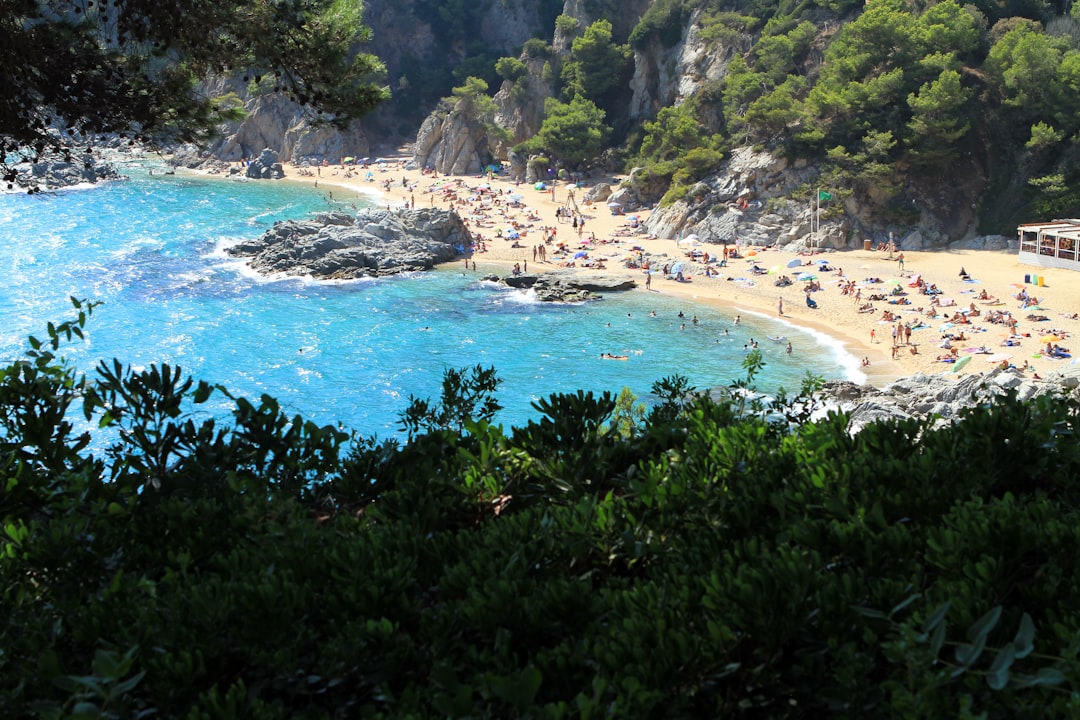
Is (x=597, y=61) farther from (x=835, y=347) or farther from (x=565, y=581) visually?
(x=565, y=581)

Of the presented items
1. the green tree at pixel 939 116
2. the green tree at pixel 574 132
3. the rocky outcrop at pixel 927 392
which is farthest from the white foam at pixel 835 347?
the green tree at pixel 574 132

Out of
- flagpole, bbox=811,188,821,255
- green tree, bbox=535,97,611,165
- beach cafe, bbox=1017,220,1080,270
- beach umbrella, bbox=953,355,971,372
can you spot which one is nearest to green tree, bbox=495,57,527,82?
green tree, bbox=535,97,611,165

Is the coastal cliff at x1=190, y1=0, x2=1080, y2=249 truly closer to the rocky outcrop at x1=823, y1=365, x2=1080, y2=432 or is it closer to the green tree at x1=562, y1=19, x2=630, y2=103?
the green tree at x1=562, y1=19, x2=630, y2=103

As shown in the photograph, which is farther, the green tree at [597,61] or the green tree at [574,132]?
the green tree at [597,61]

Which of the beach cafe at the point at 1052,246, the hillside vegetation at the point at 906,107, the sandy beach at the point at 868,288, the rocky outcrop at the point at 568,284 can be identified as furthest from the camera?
the hillside vegetation at the point at 906,107

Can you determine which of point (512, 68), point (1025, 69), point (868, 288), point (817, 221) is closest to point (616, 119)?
point (512, 68)

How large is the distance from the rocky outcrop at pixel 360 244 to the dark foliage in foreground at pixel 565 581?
35.9 m

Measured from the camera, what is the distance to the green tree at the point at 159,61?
27.1 ft

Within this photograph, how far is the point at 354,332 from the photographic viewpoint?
32719 mm

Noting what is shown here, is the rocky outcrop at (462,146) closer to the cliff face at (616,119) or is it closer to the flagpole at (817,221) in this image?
the cliff face at (616,119)

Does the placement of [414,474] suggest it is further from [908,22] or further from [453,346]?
[908,22]

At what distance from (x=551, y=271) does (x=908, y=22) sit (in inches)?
764

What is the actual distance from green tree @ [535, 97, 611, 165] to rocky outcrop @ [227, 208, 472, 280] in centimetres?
1400

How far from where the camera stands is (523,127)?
210 feet
